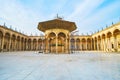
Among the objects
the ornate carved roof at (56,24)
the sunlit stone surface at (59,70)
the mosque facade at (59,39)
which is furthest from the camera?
the mosque facade at (59,39)

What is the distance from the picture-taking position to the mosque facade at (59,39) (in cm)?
1606

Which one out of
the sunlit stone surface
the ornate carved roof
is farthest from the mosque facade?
the sunlit stone surface

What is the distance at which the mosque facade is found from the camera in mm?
16062

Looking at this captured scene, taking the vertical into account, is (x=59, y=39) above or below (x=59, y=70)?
above

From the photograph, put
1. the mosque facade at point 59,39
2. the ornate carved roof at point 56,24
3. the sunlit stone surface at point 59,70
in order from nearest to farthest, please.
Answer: the sunlit stone surface at point 59,70 < the ornate carved roof at point 56,24 < the mosque facade at point 59,39

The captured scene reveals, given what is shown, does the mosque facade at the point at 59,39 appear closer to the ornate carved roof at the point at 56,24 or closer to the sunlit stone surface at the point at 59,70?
the ornate carved roof at the point at 56,24

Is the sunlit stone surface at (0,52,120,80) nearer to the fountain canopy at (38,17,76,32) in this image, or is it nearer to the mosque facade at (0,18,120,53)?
the fountain canopy at (38,17,76,32)

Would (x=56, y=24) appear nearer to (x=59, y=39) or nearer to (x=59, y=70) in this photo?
(x=59, y=39)

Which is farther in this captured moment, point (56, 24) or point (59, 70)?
point (56, 24)

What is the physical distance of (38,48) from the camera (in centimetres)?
4388

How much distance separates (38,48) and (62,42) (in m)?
28.4

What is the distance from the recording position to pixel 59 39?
17.5 metres

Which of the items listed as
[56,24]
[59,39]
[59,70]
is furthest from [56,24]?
[59,70]

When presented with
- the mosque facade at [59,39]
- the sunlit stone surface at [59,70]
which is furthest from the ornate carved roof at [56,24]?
the sunlit stone surface at [59,70]
